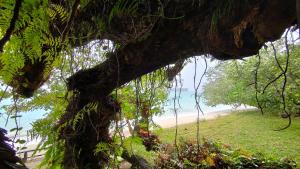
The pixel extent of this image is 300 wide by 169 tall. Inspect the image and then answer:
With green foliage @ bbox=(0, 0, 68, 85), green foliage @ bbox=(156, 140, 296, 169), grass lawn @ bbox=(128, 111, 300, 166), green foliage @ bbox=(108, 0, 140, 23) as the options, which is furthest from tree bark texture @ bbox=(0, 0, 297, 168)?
grass lawn @ bbox=(128, 111, 300, 166)

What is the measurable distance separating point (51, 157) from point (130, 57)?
0.80 meters

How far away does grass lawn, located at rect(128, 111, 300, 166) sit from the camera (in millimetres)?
5738

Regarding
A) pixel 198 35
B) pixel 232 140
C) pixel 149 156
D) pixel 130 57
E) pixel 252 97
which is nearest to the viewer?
pixel 198 35

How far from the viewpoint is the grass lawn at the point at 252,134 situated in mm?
5738

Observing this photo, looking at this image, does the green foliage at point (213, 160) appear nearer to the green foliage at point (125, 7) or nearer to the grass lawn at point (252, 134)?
the grass lawn at point (252, 134)

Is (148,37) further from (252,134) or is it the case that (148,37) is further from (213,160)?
→ (252,134)

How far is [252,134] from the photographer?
7145 mm

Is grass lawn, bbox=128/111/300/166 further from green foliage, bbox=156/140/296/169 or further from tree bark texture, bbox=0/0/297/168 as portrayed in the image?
tree bark texture, bbox=0/0/297/168

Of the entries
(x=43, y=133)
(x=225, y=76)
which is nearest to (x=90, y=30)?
(x=43, y=133)

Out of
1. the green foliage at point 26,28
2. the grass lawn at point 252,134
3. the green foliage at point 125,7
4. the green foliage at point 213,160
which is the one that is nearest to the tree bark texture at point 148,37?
the green foliage at point 125,7

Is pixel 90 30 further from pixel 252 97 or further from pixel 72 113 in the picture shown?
pixel 252 97

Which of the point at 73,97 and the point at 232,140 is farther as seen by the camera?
the point at 232,140

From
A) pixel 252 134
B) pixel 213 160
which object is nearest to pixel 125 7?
pixel 213 160

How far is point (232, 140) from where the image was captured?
676cm
